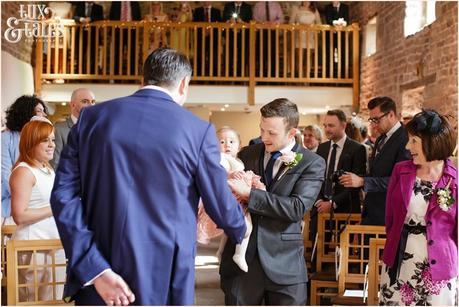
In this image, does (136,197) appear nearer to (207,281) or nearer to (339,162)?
(339,162)

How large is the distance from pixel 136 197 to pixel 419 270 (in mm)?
1644

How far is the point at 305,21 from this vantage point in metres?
12.2

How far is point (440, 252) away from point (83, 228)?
1711 mm

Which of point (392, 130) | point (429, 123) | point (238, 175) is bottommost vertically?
point (238, 175)

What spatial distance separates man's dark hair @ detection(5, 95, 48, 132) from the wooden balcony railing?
607 cm

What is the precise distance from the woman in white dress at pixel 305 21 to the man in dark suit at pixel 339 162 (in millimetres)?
6114

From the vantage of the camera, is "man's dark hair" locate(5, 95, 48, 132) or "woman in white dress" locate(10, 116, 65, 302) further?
"man's dark hair" locate(5, 95, 48, 132)

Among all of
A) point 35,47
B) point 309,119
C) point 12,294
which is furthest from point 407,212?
point 309,119

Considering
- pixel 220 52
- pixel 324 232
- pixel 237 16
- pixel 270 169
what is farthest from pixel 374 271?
pixel 237 16

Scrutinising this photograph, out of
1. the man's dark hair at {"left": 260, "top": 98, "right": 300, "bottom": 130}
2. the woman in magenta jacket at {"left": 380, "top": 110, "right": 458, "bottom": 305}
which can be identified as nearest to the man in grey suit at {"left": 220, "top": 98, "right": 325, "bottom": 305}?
the man's dark hair at {"left": 260, "top": 98, "right": 300, "bottom": 130}

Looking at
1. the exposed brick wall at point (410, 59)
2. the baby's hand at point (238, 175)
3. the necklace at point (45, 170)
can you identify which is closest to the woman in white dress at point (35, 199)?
the necklace at point (45, 170)

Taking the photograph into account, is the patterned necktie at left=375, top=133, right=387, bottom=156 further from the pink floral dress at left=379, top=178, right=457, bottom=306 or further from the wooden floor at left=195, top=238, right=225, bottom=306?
the wooden floor at left=195, top=238, right=225, bottom=306

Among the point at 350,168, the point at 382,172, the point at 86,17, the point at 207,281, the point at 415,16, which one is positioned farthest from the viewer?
the point at 86,17

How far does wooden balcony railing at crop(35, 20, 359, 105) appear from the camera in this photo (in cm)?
1137
